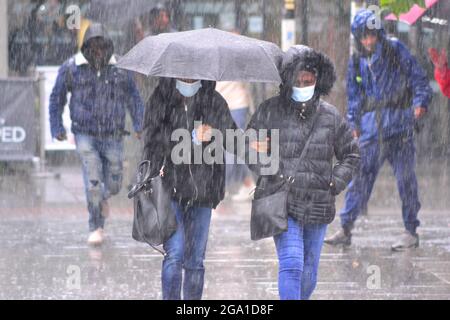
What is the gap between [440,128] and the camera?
18375 mm

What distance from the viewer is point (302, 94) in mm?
7117

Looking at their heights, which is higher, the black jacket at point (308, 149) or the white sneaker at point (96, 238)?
the black jacket at point (308, 149)

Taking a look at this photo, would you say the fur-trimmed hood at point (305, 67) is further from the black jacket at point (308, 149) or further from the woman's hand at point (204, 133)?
the woman's hand at point (204, 133)

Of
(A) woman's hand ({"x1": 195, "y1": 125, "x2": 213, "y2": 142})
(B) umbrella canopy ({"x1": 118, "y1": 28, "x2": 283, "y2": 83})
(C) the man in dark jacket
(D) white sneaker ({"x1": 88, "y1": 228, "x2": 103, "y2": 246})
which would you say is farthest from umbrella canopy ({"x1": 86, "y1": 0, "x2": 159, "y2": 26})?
(A) woman's hand ({"x1": 195, "y1": 125, "x2": 213, "y2": 142})

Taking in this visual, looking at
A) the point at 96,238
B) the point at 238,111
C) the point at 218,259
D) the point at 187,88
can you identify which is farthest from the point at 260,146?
the point at 238,111

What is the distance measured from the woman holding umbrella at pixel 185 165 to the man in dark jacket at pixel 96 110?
9.92 ft

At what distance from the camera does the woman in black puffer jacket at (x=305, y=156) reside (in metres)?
7.05

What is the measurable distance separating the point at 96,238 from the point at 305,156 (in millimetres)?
3771

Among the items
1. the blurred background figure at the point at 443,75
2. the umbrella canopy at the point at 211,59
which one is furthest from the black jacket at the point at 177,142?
the blurred background figure at the point at 443,75

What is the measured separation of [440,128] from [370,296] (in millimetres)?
10453

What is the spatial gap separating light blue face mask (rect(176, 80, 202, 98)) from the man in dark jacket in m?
3.00

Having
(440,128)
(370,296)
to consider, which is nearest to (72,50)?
(440,128)

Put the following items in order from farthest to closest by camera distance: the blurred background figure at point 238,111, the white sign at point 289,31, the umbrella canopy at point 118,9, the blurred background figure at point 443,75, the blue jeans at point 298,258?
the white sign at point 289,31
the umbrella canopy at point 118,9
the blurred background figure at point 238,111
the blurred background figure at point 443,75
the blue jeans at point 298,258

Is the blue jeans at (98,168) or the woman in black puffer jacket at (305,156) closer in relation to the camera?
the woman in black puffer jacket at (305,156)
